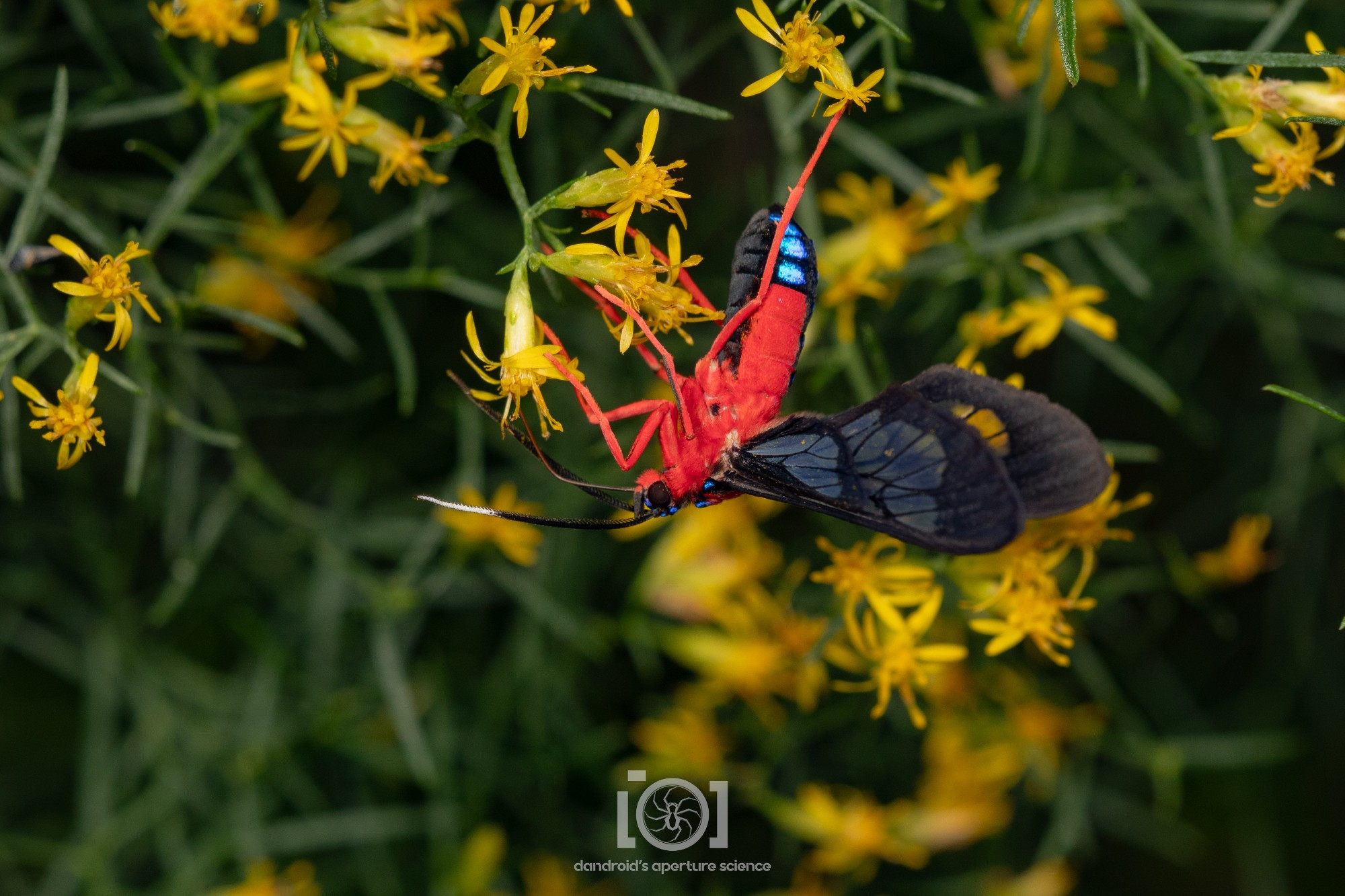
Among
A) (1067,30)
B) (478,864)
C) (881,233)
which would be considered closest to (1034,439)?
(1067,30)

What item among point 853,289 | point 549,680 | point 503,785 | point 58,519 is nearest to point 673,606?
point 549,680

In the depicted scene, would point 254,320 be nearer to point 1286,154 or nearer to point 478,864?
point 478,864

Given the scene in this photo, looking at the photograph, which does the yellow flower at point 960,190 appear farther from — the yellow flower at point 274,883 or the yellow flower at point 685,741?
the yellow flower at point 274,883

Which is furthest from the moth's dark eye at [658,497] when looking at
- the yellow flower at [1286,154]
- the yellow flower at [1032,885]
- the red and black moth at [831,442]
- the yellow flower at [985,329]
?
the yellow flower at [1032,885]

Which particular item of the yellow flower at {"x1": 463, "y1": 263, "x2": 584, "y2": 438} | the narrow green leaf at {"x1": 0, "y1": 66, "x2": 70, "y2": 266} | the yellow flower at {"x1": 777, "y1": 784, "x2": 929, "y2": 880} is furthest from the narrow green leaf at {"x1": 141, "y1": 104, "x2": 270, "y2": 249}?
the yellow flower at {"x1": 777, "y1": 784, "x2": 929, "y2": 880}

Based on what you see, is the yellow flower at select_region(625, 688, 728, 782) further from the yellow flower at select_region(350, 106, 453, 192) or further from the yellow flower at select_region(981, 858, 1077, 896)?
the yellow flower at select_region(350, 106, 453, 192)
